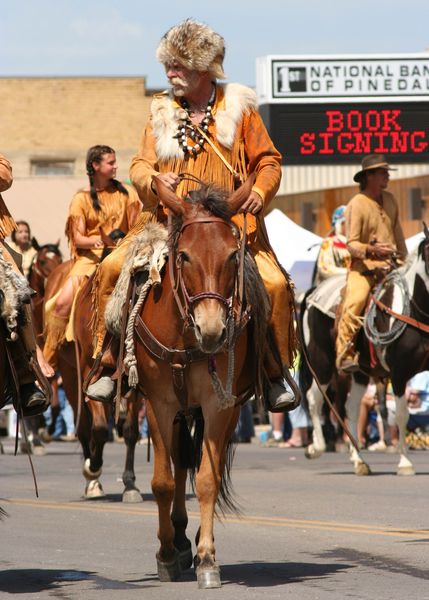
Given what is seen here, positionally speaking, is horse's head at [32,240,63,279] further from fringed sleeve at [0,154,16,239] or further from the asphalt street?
fringed sleeve at [0,154,16,239]

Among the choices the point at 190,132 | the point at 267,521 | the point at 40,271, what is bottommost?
the point at 267,521

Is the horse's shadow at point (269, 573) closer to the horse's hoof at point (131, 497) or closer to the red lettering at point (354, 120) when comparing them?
the horse's hoof at point (131, 497)

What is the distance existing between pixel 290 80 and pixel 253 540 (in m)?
16.6

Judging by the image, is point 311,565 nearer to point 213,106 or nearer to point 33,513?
point 213,106

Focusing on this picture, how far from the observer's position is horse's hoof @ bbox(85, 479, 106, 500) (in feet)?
48.8

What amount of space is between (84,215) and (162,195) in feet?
20.1

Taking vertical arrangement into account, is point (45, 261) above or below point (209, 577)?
above

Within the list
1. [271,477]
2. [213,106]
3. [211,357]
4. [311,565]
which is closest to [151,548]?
[311,565]

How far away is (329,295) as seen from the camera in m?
20.4

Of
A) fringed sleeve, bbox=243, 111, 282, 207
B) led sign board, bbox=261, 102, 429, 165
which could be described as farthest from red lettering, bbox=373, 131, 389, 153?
fringed sleeve, bbox=243, 111, 282, 207

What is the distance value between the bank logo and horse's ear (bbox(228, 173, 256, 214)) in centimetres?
1741

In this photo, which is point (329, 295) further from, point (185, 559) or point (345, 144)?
point (185, 559)

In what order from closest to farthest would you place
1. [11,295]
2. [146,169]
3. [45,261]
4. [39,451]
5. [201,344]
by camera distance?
[201,344] < [11,295] < [146,169] < [45,261] < [39,451]

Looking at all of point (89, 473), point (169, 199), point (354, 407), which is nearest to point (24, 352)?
point (169, 199)
